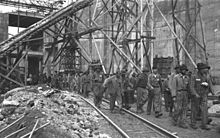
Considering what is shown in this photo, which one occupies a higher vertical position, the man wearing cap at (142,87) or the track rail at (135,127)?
the man wearing cap at (142,87)

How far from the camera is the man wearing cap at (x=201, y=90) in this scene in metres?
7.69

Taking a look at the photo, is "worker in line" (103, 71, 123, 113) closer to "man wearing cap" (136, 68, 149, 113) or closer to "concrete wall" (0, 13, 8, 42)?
"man wearing cap" (136, 68, 149, 113)

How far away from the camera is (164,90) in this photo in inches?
424

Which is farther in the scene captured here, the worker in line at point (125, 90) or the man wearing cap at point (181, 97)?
the worker in line at point (125, 90)

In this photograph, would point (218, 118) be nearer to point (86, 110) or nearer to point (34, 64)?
point (86, 110)

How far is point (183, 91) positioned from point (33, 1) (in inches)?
1101

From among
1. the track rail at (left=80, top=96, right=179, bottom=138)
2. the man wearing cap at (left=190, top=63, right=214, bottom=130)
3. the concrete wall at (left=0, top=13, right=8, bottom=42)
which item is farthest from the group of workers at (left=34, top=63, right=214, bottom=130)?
the concrete wall at (left=0, top=13, right=8, bottom=42)

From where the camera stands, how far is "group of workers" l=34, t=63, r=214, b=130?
25.8 ft

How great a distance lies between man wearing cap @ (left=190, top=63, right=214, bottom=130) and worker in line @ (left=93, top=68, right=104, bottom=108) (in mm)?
3860

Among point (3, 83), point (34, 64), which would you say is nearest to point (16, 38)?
point (3, 83)

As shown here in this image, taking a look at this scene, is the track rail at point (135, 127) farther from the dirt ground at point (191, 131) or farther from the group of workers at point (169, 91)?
the group of workers at point (169, 91)

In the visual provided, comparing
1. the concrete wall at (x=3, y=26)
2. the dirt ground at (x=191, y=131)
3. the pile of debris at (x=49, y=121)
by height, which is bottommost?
the dirt ground at (x=191, y=131)

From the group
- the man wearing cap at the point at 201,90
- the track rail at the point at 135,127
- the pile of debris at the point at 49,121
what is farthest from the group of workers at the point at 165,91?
the pile of debris at the point at 49,121

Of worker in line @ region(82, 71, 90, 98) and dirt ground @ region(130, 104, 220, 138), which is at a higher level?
worker in line @ region(82, 71, 90, 98)
